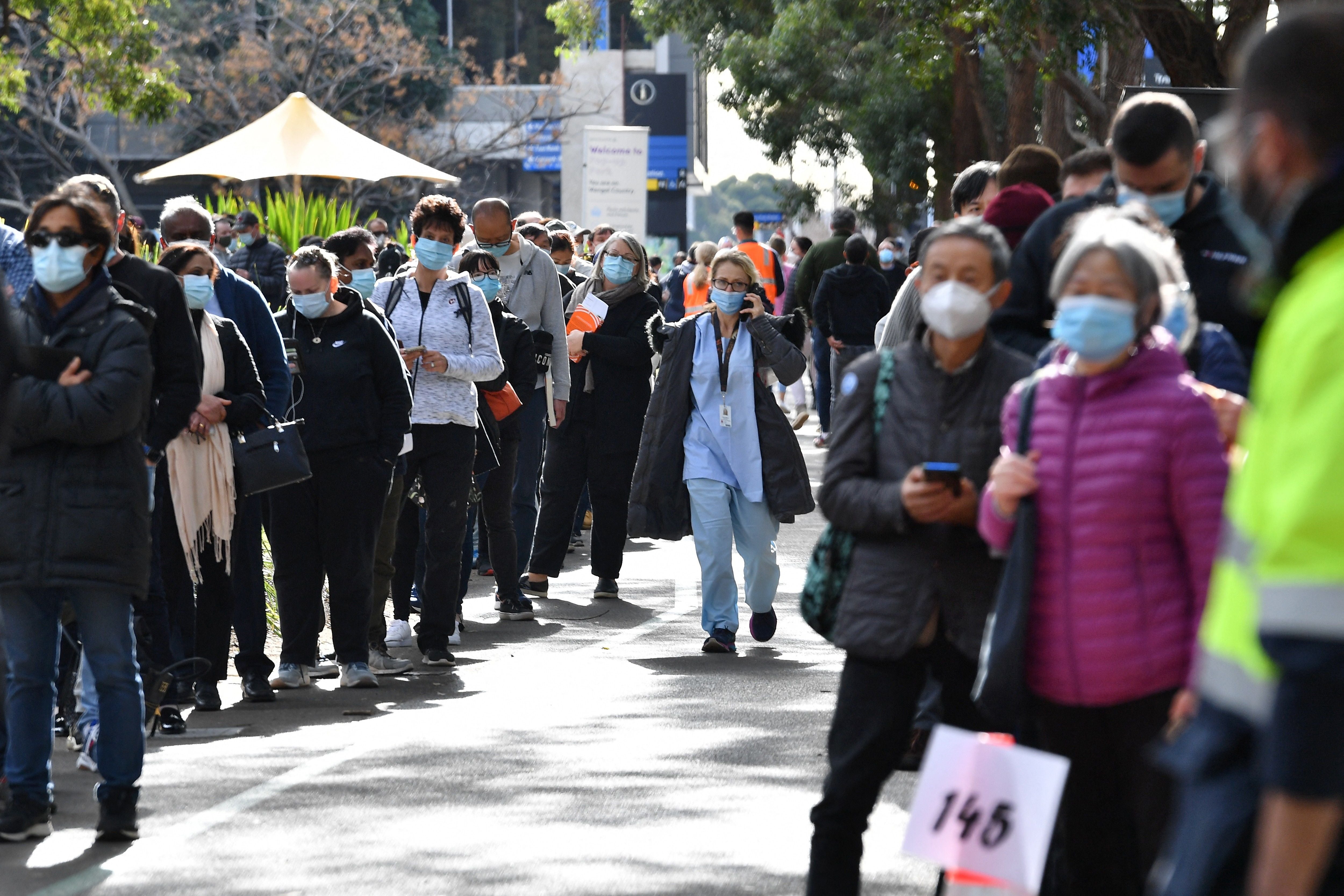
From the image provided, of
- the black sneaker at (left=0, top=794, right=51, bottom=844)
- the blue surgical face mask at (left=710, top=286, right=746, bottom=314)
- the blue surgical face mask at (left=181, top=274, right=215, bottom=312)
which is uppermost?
the blue surgical face mask at (left=181, top=274, right=215, bottom=312)

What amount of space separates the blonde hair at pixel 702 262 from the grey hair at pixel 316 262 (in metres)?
9.25

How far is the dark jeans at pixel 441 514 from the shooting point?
34.4ft

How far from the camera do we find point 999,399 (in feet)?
16.6

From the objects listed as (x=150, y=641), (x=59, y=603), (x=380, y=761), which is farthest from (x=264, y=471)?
(x=59, y=603)

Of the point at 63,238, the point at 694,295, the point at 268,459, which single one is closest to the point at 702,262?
the point at 694,295

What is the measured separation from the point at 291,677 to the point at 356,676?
319 millimetres

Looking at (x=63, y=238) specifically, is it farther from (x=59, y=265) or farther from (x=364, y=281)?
(x=364, y=281)

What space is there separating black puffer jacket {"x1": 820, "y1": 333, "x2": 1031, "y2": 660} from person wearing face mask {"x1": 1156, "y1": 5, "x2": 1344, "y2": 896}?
2.09 m

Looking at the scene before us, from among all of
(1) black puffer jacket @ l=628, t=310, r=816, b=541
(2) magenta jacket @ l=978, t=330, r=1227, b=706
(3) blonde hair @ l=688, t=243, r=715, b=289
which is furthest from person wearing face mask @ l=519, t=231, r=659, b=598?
(2) magenta jacket @ l=978, t=330, r=1227, b=706

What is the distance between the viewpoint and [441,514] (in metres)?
10.5

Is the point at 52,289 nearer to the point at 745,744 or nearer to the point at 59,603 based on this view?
the point at 59,603

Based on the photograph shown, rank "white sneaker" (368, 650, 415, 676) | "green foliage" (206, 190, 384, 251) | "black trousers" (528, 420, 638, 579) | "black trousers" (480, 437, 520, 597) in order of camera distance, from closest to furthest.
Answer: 1. "white sneaker" (368, 650, 415, 676)
2. "black trousers" (480, 437, 520, 597)
3. "black trousers" (528, 420, 638, 579)
4. "green foliage" (206, 190, 384, 251)

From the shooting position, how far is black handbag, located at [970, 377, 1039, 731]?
14.4 ft

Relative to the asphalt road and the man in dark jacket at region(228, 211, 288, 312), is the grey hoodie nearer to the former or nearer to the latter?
the asphalt road
